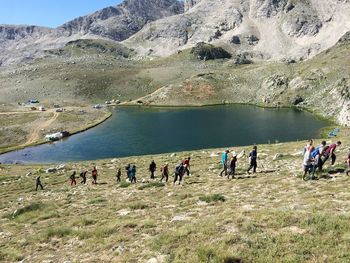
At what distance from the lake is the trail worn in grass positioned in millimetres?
60628

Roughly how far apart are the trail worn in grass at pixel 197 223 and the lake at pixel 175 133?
6063 centimetres

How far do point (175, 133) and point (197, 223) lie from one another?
9592 cm

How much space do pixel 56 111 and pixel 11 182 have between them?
11075cm

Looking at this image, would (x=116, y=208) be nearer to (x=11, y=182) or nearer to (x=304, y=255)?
(x=304, y=255)

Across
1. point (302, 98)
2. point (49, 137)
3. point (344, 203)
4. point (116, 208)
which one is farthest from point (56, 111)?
point (344, 203)

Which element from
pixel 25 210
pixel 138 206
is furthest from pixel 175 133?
pixel 138 206

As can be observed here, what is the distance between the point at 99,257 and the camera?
15555mm

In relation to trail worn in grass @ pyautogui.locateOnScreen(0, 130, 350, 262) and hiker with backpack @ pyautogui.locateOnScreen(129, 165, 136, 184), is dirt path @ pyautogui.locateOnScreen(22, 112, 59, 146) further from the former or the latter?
trail worn in grass @ pyautogui.locateOnScreen(0, 130, 350, 262)

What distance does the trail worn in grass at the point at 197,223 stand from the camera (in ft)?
45.4

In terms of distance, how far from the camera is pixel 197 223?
17219 millimetres

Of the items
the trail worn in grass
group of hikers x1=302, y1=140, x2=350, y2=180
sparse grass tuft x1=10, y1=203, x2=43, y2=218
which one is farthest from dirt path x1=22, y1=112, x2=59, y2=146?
group of hikers x1=302, y1=140, x2=350, y2=180

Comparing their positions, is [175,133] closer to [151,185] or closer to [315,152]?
[151,185]

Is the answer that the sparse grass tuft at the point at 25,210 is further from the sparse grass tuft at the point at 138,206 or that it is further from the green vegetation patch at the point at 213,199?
the green vegetation patch at the point at 213,199

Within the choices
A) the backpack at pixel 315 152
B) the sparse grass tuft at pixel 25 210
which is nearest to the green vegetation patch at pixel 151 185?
the sparse grass tuft at pixel 25 210
